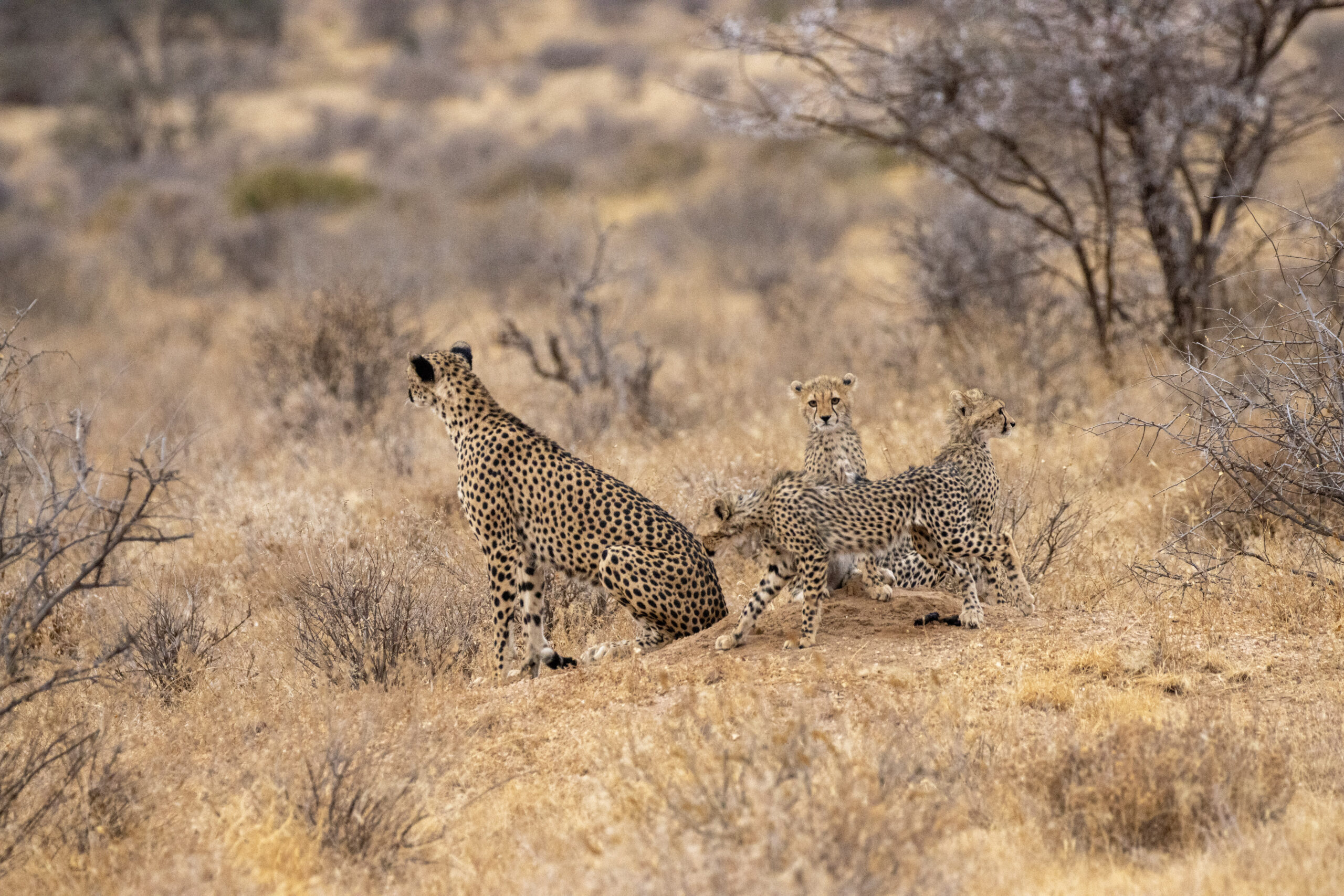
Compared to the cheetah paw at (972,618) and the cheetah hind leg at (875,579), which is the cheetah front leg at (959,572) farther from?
the cheetah hind leg at (875,579)

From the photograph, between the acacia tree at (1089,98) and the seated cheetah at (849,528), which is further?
the acacia tree at (1089,98)

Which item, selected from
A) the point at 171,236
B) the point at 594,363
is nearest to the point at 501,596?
the point at 594,363

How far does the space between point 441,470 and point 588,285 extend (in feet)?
8.02

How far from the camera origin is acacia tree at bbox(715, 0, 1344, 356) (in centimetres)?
962

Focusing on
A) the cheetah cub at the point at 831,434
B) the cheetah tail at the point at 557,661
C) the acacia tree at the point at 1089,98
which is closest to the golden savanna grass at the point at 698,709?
the cheetah tail at the point at 557,661

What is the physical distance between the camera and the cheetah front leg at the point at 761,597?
5.45 meters

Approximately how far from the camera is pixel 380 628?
5.88 m

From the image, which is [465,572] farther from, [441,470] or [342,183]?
[342,183]

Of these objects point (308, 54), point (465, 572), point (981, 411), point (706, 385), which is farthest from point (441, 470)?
point (308, 54)

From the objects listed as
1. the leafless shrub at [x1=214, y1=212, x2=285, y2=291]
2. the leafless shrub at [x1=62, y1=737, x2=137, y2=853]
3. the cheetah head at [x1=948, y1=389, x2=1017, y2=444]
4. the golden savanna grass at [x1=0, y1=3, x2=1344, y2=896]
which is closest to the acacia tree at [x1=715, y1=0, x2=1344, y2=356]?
the golden savanna grass at [x1=0, y1=3, x2=1344, y2=896]

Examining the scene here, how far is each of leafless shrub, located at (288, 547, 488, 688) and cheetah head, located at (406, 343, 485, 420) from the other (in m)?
0.75

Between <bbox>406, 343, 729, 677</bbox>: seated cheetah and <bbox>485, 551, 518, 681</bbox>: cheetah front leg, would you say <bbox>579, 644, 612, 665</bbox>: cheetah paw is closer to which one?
<bbox>406, 343, 729, 677</bbox>: seated cheetah

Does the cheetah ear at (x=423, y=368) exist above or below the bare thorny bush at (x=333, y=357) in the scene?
above

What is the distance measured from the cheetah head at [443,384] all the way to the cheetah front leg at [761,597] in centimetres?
151
